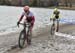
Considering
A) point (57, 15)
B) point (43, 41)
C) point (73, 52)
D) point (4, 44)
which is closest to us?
point (73, 52)

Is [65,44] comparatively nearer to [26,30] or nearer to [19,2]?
[26,30]

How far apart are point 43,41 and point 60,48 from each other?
265 centimetres

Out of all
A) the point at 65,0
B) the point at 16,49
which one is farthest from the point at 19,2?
the point at 16,49

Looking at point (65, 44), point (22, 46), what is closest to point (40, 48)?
point (22, 46)

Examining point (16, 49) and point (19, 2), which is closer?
point (16, 49)

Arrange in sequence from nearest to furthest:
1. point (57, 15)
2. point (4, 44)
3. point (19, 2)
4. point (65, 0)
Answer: point (4, 44) → point (57, 15) → point (65, 0) → point (19, 2)

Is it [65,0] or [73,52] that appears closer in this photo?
[73,52]

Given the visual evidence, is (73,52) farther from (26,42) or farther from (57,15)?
(57,15)

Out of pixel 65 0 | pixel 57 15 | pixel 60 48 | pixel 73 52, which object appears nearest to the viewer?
pixel 73 52

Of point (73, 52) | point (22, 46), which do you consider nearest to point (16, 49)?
point (22, 46)

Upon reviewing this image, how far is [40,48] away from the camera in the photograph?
1611 centimetres

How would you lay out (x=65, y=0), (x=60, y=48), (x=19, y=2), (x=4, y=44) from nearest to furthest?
(x=60, y=48)
(x=4, y=44)
(x=65, y=0)
(x=19, y=2)

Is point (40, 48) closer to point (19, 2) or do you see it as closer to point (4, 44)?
point (4, 44)

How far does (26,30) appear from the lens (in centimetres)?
1673
